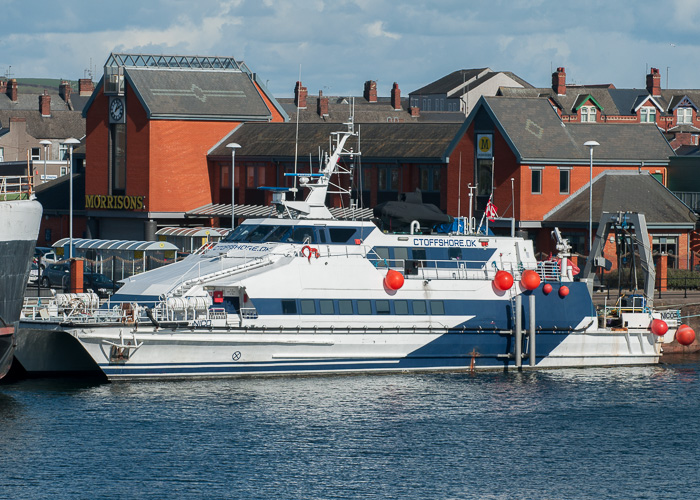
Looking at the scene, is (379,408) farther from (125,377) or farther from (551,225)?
(551,225)

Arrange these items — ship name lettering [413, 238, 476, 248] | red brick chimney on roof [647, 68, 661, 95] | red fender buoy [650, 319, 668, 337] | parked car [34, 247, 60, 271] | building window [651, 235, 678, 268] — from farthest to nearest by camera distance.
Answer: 1. red brick chimney on roof [647, 68, 661, 95]
2. parked car [34, 247, 60, 271]
3. building window [651, 235, 678, 268]
4. red fender buoy [650, 319, 668, 337]
5. ship name lettering [413, 238, 476, 248]

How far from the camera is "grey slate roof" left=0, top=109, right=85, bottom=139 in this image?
4183 inches

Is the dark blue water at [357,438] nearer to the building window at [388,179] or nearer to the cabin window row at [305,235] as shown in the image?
the cabin window row at [305,235]

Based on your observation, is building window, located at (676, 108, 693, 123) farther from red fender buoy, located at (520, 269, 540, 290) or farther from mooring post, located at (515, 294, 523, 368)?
mooring post, located at (515, 294, 523, 368)

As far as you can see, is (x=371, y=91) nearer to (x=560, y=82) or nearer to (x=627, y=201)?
(x=560, y=82)

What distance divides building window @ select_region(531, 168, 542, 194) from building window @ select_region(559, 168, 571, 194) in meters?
1.20

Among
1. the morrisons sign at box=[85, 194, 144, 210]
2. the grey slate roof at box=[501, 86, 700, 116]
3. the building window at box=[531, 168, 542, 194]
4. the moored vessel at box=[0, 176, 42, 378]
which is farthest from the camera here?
the grey slate roof at box=[501, 86, 700, 116]

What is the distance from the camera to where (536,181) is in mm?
64500

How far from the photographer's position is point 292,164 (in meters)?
73.1

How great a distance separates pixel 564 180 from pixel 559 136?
7.80 ft

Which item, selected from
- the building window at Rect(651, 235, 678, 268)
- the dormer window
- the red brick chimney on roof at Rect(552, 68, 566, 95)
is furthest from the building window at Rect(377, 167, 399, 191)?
the red brick chimney on roof at Rect(552, 68, 566, 95)

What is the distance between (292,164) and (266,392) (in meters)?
35.4

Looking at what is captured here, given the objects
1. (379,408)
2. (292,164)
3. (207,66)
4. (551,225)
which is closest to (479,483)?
(379,408)

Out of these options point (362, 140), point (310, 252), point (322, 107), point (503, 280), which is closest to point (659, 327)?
point (503, 280)
